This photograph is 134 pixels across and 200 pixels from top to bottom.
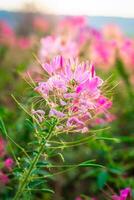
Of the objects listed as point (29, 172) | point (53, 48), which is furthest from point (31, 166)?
point (53, 48)

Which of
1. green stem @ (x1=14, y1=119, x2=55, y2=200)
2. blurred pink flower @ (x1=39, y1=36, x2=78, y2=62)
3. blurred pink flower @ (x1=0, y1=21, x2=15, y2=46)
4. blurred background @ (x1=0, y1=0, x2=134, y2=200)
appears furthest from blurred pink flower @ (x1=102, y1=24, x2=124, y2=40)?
green stem @ (x1=14, y1=119, x2=55, y2=200)

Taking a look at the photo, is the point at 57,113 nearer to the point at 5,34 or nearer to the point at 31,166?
A: the point at 31,166

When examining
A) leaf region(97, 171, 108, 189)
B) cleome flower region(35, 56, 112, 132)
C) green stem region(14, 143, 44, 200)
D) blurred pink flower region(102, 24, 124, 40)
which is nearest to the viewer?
cleome flower region(35, 56, 112, 132)

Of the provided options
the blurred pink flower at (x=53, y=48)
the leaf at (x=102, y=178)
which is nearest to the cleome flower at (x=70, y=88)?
the leaf at (x=102, y=178)

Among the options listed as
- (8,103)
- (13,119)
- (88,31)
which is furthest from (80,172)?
(88,31)

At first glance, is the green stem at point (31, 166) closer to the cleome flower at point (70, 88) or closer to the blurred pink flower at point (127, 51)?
the cleome flower at point (70, 88)

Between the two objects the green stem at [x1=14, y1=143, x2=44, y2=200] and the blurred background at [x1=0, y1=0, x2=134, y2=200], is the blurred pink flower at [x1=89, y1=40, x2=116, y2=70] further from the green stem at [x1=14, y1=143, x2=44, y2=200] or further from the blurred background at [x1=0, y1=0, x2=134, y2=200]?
the green stem at [x1=14, y1=143, x2=44, y2=200]

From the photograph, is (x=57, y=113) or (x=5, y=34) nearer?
(x=57, y=113)

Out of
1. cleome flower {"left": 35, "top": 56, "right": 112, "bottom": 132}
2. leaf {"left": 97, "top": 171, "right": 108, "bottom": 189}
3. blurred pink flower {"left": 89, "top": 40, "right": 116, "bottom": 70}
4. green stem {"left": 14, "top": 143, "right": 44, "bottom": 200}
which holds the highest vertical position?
cleome flower {"left": 35, "top": 56, "right": 112, "bottom": 132}

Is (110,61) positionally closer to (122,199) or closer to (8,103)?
(8,103)
